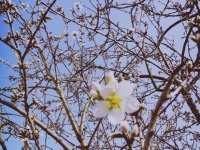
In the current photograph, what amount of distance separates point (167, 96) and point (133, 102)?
0.63 ft

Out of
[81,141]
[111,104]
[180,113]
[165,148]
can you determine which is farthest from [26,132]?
[180,113]

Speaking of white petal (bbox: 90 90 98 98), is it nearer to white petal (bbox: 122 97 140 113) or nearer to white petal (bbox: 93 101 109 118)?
white petal (bbox: 93 101 109 118)

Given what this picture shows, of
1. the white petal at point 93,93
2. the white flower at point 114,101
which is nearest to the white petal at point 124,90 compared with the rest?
the white flower at point 114,101

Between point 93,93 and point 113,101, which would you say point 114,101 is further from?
point 93,93

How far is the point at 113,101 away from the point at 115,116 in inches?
3.0

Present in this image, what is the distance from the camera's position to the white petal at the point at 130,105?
127 cm

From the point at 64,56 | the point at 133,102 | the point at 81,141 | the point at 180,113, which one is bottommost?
the point at 133,102

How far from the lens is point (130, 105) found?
4.21ft

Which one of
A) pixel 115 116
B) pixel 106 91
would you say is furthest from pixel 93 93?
pixel 115 116

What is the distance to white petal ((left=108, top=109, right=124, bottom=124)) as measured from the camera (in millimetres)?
1267

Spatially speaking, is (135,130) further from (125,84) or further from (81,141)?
(81,141)

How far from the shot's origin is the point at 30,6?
3.99 m

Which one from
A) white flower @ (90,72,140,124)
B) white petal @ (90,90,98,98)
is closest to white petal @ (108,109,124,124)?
white flower @ (90,72,140,124)

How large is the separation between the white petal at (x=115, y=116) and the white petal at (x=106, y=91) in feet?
0.31
